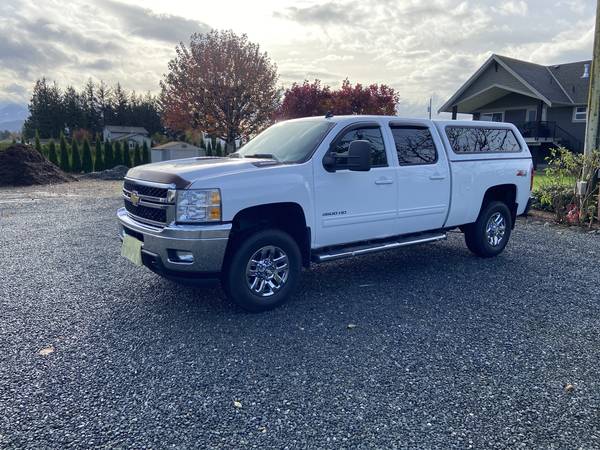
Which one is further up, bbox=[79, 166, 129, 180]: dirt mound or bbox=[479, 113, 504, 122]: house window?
bbox=[479, 113, 504, 122]: house window

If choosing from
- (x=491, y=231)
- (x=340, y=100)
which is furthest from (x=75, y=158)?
(x=491, y=231)

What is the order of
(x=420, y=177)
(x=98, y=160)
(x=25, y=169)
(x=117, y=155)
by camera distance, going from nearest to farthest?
(x=420, y=177)
(x=25, y=169)
(x=98, y=160)
(x=117, y=155)

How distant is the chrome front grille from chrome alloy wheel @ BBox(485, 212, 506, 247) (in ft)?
15.5

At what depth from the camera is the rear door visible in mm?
5500

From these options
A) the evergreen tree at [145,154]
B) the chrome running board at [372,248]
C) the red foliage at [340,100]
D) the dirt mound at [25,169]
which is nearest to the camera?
the chrome running board at [372,248]

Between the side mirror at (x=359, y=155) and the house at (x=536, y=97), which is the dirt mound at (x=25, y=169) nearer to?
the side mirror at (x=359, y=155)

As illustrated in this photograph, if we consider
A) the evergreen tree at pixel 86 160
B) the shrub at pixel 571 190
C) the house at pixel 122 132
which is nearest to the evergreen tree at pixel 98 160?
the evergreen tree at pixel 86 160

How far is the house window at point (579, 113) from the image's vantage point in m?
25.7

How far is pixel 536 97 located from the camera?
79.8 feet

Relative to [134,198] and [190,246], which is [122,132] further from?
[190,246]

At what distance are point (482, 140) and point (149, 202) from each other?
477cm

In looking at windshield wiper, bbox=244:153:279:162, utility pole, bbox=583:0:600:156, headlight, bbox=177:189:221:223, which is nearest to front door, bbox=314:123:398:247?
windshield wiper, bbox=244:153:279:162

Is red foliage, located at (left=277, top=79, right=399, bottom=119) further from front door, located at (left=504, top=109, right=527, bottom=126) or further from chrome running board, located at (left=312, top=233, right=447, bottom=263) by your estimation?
chrome running board, located at (left=312, top=233, right=447, bottom=263)

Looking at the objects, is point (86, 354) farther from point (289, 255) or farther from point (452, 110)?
point (452, 110)
